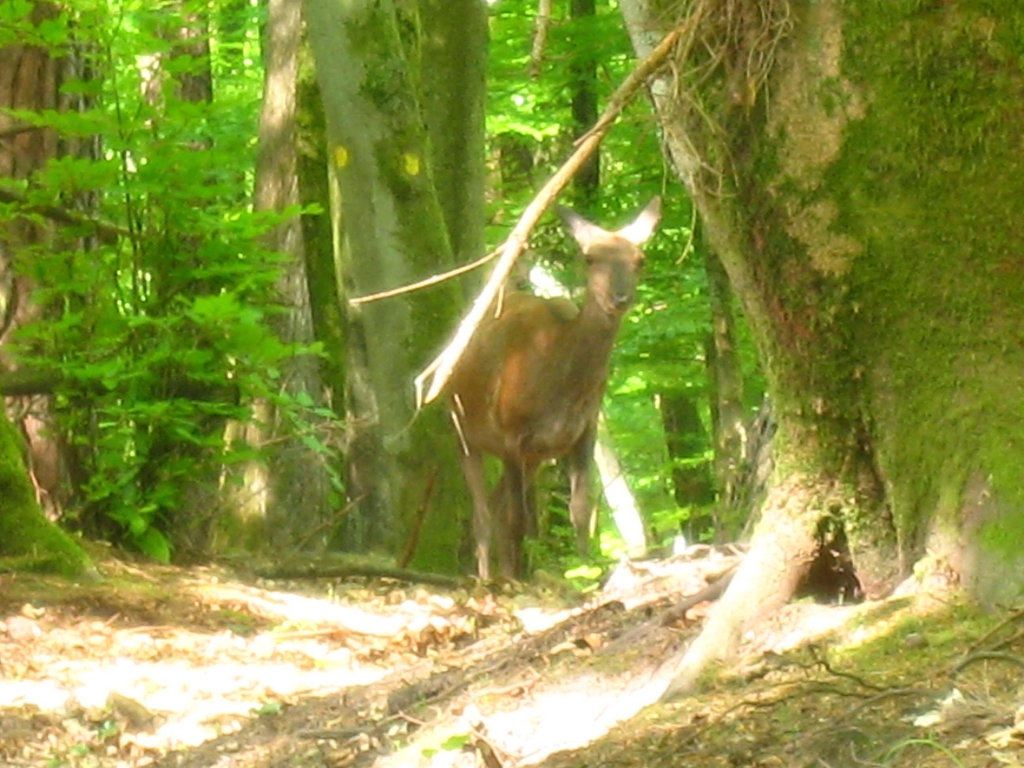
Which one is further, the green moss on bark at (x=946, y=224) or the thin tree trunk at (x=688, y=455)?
the thin tree trunk at (x=688, y=455)

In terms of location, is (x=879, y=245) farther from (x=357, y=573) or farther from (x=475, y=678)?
(x=357, y=573)

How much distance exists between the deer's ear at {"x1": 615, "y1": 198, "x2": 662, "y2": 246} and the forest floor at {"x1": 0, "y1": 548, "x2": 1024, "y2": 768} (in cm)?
290

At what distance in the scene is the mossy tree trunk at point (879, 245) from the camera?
16.2 feet

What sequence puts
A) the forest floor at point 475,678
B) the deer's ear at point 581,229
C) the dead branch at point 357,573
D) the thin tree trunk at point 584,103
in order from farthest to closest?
the thin tree trunk at point 584,103
the deer's ear at point 581,229
the dead branch at point 357,573
the forest floor at point 475,678

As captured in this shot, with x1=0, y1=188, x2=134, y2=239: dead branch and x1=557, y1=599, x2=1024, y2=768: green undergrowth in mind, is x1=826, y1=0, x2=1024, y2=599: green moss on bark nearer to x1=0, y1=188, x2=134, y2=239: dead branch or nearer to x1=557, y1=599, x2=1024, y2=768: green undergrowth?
x1=557, y1=599, x2=1024, y2=768: green undergrowth

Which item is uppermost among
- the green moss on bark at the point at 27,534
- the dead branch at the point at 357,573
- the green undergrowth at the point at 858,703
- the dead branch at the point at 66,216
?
the dead branch at the point at 66,216

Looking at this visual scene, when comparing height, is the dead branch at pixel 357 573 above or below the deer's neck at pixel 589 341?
below

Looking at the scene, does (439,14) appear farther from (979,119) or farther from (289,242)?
(979,119)

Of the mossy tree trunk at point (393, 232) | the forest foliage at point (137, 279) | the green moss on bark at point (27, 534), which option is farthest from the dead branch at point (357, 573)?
the green moss on bark at point (27, 534)

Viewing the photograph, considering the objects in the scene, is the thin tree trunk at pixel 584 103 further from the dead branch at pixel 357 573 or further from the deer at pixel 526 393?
the dead branch at pixel 357 573

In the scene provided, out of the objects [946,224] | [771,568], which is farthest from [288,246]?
[946,224]

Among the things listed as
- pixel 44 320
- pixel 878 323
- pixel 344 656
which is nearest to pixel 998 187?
pixel 878 323

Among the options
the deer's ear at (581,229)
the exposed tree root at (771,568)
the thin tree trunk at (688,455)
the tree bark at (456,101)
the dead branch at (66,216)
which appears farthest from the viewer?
the thin tree trunk at (688,455)

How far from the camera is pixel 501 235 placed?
17547 millimetres
